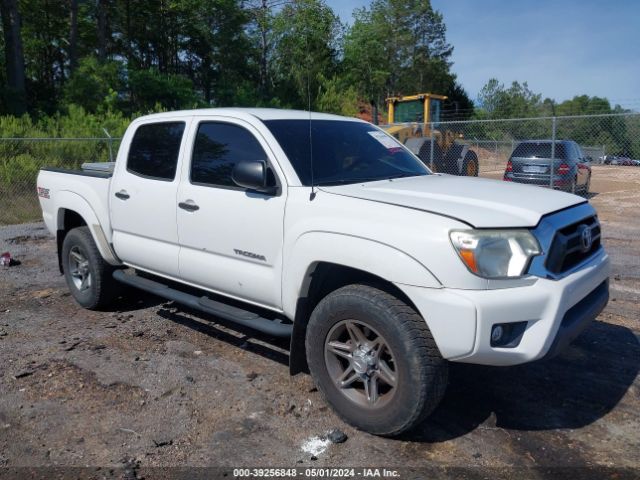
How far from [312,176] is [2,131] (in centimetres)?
1402

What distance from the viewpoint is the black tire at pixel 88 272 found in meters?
5.47

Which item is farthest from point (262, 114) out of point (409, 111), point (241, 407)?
point (409, 111)

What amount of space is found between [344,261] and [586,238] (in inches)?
59.2

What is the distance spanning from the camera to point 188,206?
14.3 feet

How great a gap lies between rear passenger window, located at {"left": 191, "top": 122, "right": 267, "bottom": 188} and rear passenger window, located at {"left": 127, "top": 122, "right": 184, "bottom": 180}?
275 millimetres

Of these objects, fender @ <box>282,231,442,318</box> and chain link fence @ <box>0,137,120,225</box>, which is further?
chain link fence @ <box>0,137,120,225</box>

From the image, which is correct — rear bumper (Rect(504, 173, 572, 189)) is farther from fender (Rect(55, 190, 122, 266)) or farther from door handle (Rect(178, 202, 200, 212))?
door handle (Rect(178, 202, 200, 212))

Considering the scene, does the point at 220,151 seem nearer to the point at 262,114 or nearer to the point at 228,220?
the point at 262,114

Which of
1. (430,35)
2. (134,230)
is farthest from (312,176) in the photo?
(430,35)

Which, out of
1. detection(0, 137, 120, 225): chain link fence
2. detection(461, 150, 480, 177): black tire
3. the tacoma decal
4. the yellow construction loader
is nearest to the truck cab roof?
the tacoma decal

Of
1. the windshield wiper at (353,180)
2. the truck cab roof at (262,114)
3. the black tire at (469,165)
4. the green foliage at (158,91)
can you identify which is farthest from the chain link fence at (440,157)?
the green foliage at (158,91)

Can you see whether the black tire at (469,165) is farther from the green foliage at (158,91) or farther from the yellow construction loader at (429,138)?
the green foliage at (158,91)

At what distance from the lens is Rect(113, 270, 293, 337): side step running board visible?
3.82 m

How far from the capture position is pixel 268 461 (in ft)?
10.3
